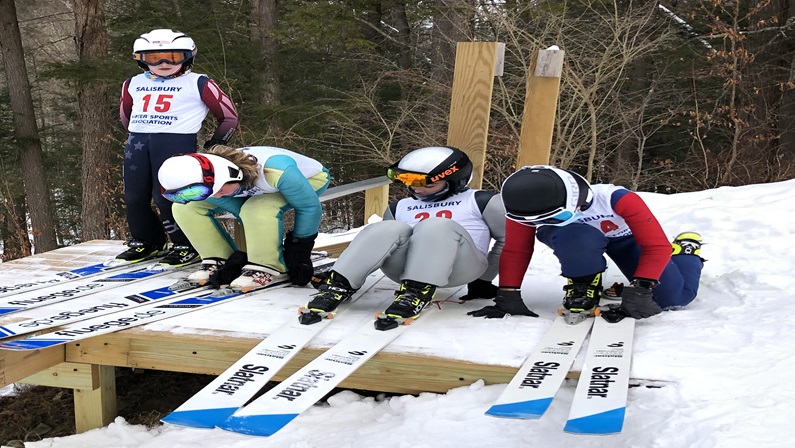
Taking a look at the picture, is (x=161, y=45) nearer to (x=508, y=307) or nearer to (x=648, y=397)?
(x=508, y=307)

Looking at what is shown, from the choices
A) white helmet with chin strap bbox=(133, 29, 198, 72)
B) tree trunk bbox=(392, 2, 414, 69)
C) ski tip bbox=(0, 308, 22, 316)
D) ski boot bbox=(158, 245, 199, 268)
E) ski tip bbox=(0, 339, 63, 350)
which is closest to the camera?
ski tip bbox=(0, 339, 63, 350)

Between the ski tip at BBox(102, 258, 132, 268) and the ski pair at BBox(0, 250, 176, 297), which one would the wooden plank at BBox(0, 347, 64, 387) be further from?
the ski tip at BBox(102, 258, 132, 268)

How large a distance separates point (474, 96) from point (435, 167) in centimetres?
123

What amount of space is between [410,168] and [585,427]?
Answer: 1.68 m

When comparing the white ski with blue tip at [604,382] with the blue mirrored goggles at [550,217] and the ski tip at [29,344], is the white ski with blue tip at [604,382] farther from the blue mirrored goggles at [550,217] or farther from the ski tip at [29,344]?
the ski tip at [29,344]

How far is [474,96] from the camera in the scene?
4.38 metres

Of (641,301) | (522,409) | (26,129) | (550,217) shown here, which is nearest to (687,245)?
(641,301)

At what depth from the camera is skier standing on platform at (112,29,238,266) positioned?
421 cm

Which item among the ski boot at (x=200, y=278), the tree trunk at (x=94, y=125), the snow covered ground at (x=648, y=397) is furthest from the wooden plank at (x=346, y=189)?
the tree trunk at (x=94, y=125)

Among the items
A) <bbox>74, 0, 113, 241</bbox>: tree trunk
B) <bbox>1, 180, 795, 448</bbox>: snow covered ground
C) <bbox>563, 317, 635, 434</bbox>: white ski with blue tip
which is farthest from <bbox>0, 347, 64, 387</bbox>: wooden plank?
<bbox>74, 0, 113, 241</bbox>: tree trunk

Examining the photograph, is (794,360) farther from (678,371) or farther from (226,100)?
(226,100)

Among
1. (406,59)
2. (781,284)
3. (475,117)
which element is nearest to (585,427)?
(781,284)

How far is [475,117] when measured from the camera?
4.38 meters

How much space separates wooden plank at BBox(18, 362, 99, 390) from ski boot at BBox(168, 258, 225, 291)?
75 cm
